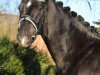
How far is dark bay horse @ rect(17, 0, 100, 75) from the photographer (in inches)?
230

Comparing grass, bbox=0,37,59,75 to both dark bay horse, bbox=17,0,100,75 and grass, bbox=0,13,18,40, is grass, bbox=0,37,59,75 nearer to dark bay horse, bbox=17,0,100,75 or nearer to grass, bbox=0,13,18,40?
grass, bbox=0,13,18,40

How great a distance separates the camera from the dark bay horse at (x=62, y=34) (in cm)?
584

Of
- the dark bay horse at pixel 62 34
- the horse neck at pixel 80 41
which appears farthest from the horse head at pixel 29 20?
the horse neck at pixel 80 41

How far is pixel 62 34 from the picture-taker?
6234 mm

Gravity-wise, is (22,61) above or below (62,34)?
below

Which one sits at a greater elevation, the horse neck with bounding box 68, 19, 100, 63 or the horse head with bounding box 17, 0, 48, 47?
the horse head with bounding box 17, 0, 48, 47

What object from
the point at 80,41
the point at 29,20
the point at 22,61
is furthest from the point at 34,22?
the point at 22,61

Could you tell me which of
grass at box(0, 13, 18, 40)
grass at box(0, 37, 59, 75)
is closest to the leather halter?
grass at box(0, 37, 59, 75)

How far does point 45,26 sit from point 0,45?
14.6ft

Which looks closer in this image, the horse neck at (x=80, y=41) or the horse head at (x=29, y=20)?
the horse head at (x=29, y=20)

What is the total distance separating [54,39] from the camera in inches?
244

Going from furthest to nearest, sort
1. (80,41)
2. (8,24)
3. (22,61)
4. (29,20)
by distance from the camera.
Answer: (8,24) → (22,61) → (80,41) → (29,20)

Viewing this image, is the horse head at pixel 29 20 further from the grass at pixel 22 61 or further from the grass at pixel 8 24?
the grass at pixel 8 24

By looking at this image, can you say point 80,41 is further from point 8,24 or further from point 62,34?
point 8,24
